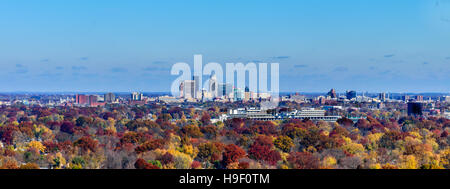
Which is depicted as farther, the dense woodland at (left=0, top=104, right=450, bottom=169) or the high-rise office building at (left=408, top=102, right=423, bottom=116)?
→ the high-rise office building at (left=408, top=102, right=423, bottom=116)

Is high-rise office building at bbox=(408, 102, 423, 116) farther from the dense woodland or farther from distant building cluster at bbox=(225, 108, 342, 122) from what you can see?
the dense woodland

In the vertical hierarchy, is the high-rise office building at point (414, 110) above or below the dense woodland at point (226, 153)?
above

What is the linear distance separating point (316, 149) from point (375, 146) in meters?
5.85

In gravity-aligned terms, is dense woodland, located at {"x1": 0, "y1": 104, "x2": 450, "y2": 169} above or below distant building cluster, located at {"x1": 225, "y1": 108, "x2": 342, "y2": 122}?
below

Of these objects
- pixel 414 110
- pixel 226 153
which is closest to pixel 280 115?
pixel 414 110

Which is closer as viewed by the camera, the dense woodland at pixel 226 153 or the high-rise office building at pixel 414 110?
the dense woodland at pixel 226 153

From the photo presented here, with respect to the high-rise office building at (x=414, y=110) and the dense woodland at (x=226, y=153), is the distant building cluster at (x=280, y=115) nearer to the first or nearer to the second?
the high-rise office building at (x=414, y=110)

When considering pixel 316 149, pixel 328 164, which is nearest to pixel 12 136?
pixel 316 149

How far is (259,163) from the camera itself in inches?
1608

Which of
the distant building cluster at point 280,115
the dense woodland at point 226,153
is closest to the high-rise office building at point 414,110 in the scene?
the distant building cluster at point 280,115

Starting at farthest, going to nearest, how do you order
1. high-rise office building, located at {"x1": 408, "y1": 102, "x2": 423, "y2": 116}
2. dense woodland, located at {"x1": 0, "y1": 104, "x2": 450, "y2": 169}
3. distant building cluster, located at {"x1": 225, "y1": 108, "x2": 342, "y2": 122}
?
high-rise office building, located at {"x1": 408, "y1": 102, "x2": 423, "y2": 116}, distant building cluster, located at {"x1": 225, "y1": 108, "x2": 342, "y2": 122}, dense woodland, located at {"x1": 0, "y1": 104, "x2": 450, "y2": 169}

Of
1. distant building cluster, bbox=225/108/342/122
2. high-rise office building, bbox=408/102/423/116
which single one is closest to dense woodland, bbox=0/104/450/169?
distant building cluster, bbox=225/108/342/122

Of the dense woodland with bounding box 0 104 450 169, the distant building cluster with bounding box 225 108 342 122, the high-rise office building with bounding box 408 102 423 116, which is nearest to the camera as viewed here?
the dense woodland with bounding box 0 104 450 169
